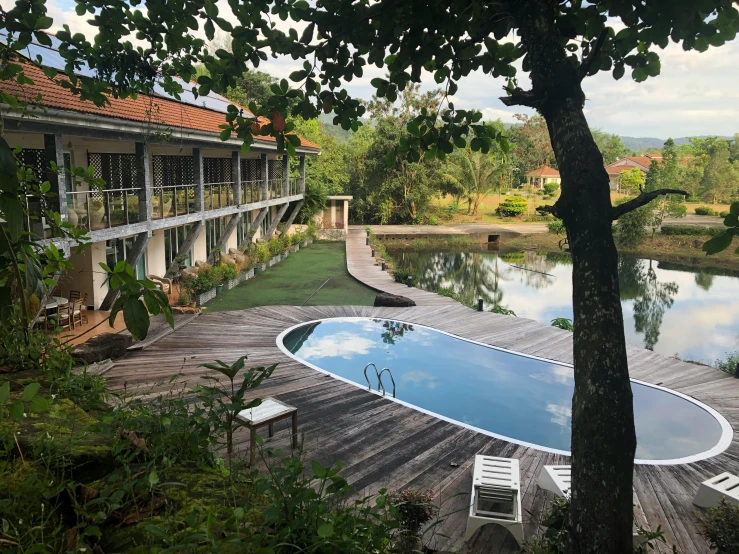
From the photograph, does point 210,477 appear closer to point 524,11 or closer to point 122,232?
point 524,11

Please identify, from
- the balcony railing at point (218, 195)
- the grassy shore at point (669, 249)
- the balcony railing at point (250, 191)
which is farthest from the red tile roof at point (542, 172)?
the balcony railing at point (218, 195)

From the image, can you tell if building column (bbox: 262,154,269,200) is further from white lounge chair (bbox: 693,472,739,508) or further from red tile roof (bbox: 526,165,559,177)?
red tile roof (bbox: 526,165,559,177)

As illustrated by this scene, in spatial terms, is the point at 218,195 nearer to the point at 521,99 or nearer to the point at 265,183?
the point at 265,183

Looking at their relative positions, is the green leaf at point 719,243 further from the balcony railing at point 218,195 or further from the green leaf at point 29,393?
the balcony railing at point 218,195

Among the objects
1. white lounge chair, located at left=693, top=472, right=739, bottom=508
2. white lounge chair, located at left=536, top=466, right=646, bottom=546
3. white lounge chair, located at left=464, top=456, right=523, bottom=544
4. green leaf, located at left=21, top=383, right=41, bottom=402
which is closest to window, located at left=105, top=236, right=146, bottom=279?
white lounge chair, located at left=464, top=456, right=523, bottom=544

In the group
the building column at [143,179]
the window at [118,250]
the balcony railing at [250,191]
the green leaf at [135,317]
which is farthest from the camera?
the balcony railing at [250,191]

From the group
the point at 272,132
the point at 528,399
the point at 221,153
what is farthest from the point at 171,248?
the point at 272,132

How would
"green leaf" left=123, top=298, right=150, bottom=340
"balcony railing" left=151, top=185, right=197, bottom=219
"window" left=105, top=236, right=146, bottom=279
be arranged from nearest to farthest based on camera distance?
"green leaf" left=123, top=298, right=150, bottom=340, "balcony railing" left=151, top=185, right=197, bottom=219, "window" left=105, top=236, right=146, bottom=279

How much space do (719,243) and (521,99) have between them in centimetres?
129

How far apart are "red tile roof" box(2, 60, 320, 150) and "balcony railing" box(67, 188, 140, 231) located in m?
1.50

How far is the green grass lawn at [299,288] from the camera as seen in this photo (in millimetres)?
15617

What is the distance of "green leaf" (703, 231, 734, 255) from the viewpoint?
1875 mm

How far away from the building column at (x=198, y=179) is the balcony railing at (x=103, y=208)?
3.05 meters

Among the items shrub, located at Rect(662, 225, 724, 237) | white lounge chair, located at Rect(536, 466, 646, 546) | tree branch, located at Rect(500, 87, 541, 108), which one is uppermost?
tree branch, located at Rect(500, 87, 541, 108)
